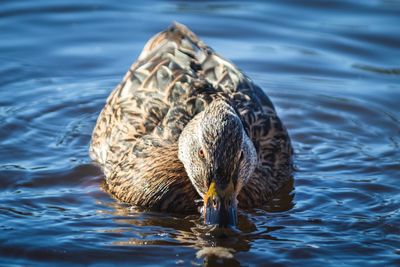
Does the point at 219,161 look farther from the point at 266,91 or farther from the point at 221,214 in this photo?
the point at 266,91

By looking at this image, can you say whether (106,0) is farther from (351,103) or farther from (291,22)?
(351,103)

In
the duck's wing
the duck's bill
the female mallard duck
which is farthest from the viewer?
the duck's wing

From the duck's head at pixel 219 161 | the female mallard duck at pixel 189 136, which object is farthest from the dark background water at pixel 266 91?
the duck's head at pixel 219 161

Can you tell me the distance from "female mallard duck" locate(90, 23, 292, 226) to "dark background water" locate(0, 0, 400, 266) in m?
0.20

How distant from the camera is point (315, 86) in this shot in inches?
458

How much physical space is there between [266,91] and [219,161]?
4.26 meters

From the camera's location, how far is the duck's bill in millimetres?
7348

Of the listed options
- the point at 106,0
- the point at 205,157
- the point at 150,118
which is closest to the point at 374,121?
the point at 150,118

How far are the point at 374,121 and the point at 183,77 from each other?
264cm

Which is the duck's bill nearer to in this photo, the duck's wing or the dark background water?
the dark background water

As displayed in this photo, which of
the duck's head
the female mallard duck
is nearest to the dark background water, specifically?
the female mallard duck

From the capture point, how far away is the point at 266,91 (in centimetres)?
1152

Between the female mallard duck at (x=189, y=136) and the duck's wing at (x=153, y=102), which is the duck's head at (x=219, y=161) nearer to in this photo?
the female mallard duck at (x=189, y=136)

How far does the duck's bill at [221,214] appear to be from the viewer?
7.35 m
